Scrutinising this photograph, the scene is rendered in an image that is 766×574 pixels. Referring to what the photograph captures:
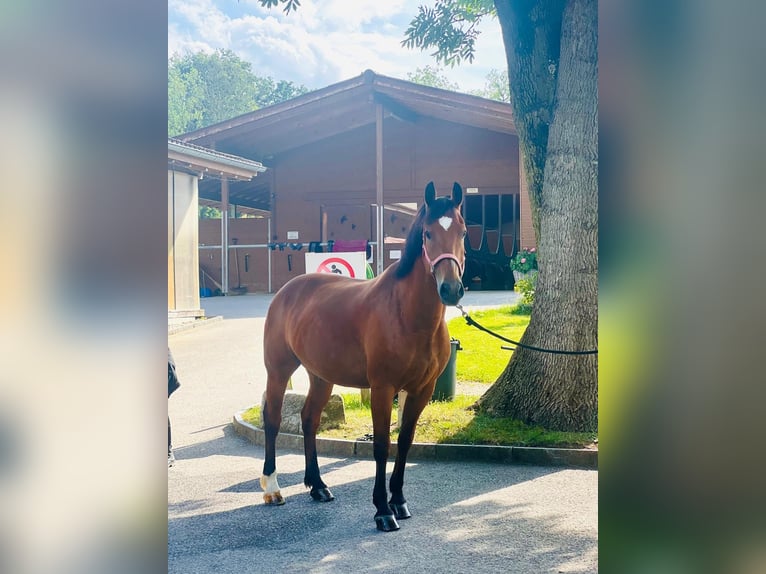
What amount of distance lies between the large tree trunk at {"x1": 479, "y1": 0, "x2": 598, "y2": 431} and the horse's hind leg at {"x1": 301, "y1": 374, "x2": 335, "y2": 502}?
2.58m

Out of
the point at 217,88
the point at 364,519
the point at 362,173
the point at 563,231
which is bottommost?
the point at 364,519

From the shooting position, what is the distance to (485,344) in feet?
41.6

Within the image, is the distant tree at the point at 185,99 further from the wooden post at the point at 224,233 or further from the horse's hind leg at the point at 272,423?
the horse's hind leg at the point at 272,423

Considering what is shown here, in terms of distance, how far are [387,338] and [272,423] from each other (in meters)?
1.48

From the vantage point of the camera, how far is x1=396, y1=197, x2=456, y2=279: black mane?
461 centimetres

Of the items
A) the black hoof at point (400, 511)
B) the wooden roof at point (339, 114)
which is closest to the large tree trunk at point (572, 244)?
the black hoof at point (400, 511)

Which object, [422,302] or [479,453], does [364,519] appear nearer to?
[422,302]

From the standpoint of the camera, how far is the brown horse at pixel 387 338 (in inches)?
181

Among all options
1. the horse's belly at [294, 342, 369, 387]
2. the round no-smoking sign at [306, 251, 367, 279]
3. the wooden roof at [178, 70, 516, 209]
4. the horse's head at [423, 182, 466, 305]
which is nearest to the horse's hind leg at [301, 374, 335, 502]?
the horse's belly at [294, 342, 369, 387]

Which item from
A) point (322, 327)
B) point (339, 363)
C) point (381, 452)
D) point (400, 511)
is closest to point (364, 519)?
point (400, 511)
